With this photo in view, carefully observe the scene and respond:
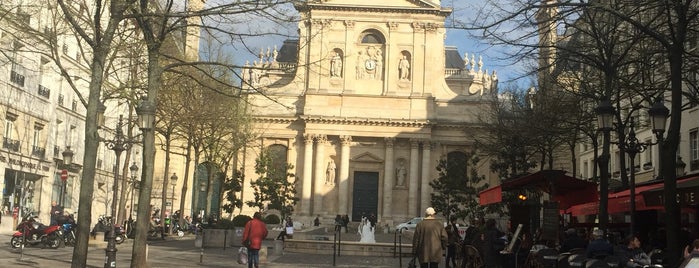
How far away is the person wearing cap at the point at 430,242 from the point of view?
14477mm

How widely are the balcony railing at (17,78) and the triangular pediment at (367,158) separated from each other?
31.1 meters

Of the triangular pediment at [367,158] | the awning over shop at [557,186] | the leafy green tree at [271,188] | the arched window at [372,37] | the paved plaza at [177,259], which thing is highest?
the arched window at [372,37]

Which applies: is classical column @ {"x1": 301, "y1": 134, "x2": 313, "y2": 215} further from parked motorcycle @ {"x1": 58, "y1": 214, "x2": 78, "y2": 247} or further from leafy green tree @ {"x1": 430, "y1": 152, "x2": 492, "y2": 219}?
parked motorcycle @ {"x1": 58, "y1": 214, "x2": 78, "y2": 247}

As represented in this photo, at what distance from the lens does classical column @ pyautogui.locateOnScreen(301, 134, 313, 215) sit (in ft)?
197

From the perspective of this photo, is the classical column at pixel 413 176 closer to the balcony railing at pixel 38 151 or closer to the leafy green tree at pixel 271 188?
the leafy green tree at pixel 271 188

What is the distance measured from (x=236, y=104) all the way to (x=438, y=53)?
28.0 metres

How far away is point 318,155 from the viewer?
6022 centimetres

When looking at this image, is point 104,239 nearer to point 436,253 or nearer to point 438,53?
point 436,253

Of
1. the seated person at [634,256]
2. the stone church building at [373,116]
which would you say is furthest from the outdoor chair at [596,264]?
the stone church building at [373,116]

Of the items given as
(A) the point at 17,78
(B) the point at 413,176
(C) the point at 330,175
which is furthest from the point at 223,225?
(B) the point at 413,176

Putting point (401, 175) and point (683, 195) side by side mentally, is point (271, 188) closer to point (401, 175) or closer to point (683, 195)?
point (401, 175)

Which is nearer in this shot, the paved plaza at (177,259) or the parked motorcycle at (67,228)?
the paved plaza at (177,259)

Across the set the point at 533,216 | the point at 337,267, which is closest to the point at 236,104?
the point at 337,267

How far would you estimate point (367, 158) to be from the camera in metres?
61.6
